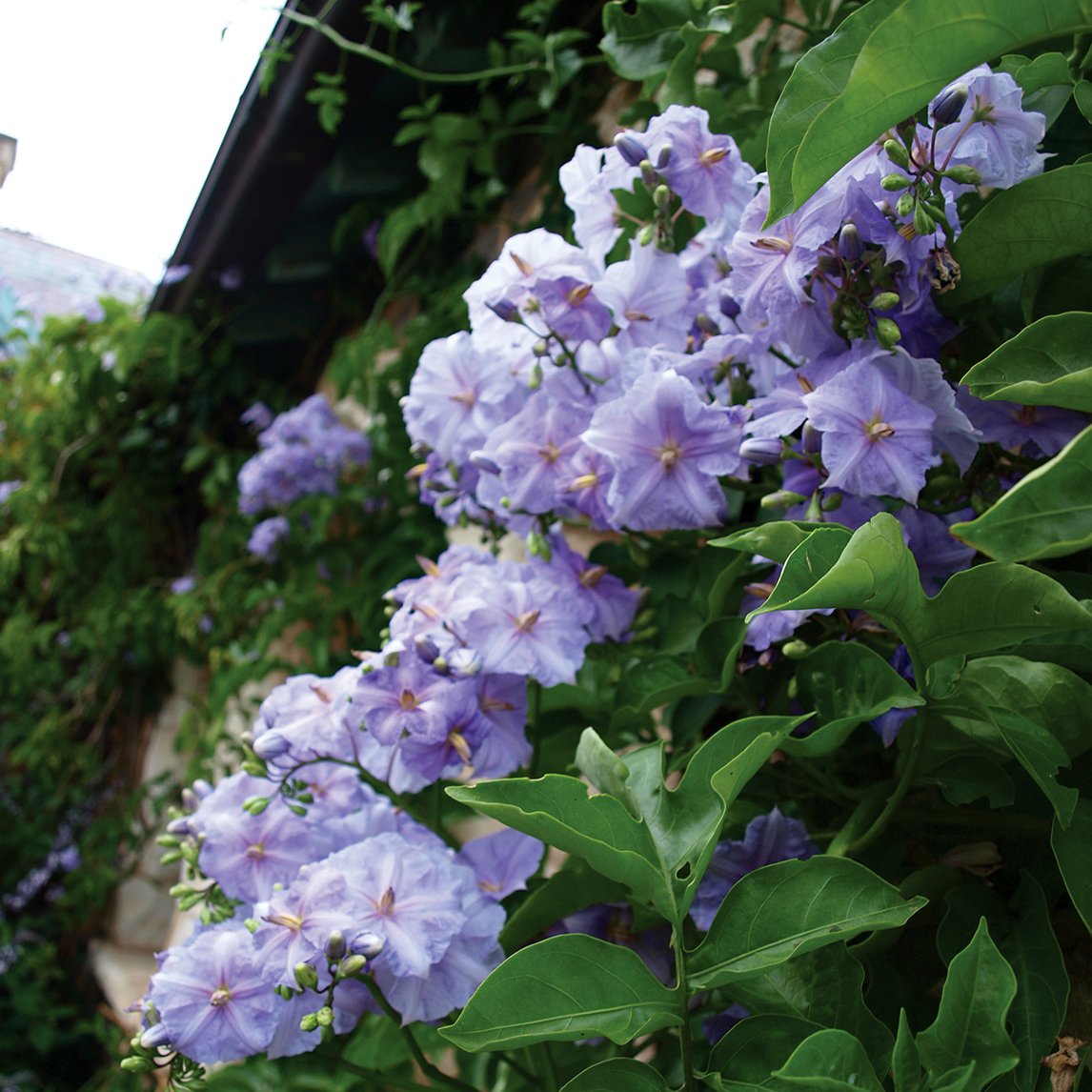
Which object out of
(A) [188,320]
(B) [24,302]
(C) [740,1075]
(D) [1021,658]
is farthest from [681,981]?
(B) [24,302]

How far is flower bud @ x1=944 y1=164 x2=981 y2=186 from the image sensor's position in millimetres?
565

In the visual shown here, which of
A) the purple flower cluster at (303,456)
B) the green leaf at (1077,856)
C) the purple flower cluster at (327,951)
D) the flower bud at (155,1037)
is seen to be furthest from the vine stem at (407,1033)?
the purple flower cluster at (303,456)

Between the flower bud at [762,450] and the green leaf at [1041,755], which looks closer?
the green leaf at [1041,755]

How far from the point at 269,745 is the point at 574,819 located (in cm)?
31

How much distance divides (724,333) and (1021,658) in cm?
33

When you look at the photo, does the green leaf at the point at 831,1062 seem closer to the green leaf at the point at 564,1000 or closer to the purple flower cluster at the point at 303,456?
the green leaf at the point at 564,1000

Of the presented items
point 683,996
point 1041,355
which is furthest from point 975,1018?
point 1041,355

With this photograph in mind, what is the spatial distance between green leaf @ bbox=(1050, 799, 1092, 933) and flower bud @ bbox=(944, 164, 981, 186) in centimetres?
35

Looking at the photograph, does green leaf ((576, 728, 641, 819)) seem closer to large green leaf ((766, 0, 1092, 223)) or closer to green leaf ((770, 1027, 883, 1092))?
green leaf ((770, 1027, 883, 1092))

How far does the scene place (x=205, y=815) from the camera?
0.77 m

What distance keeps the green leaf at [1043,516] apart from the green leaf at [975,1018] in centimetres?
17

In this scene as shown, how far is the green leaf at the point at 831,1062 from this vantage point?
1.45ft

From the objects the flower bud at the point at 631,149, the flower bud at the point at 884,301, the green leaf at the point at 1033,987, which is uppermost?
the flower bud at the point at 631,149

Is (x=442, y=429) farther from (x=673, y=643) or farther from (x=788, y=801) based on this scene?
(x=788, y=801)
